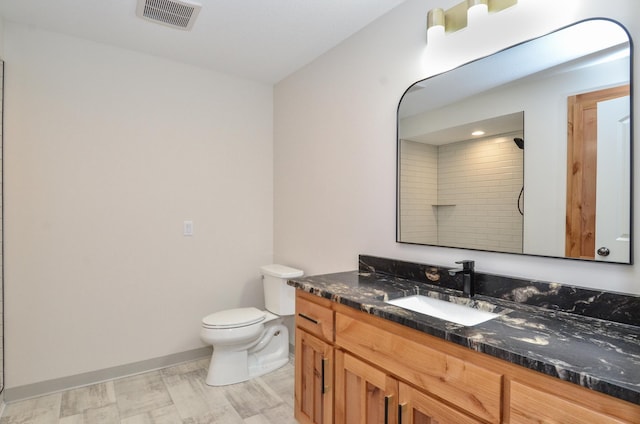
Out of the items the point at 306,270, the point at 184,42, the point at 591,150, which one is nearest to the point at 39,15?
the point at 184,42

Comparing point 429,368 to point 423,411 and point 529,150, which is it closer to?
point 423,411

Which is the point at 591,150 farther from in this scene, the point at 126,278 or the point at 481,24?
the point at 126,278

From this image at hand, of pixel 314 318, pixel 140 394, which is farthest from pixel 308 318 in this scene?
pixel 140 394

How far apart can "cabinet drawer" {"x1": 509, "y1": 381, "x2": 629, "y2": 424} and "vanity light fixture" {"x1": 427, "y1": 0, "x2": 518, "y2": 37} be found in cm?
152

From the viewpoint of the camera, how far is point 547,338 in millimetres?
1094

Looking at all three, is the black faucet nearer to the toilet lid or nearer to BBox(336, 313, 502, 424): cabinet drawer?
BBox(336, 313, 502, 424): cabinet drawer

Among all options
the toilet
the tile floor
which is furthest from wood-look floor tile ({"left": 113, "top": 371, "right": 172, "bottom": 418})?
the toilet

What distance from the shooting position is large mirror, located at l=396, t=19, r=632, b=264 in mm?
1297

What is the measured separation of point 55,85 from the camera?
8.07 feet

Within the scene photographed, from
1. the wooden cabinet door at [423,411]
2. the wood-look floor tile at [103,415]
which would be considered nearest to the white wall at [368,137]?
the wooden cabinet door at [423,411]

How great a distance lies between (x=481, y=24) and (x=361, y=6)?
72 cm

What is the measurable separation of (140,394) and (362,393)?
1.75 metres

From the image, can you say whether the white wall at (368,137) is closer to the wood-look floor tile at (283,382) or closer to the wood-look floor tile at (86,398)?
the wood-look floor tile at (283,382)

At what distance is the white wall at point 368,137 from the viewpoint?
4.73 feet
